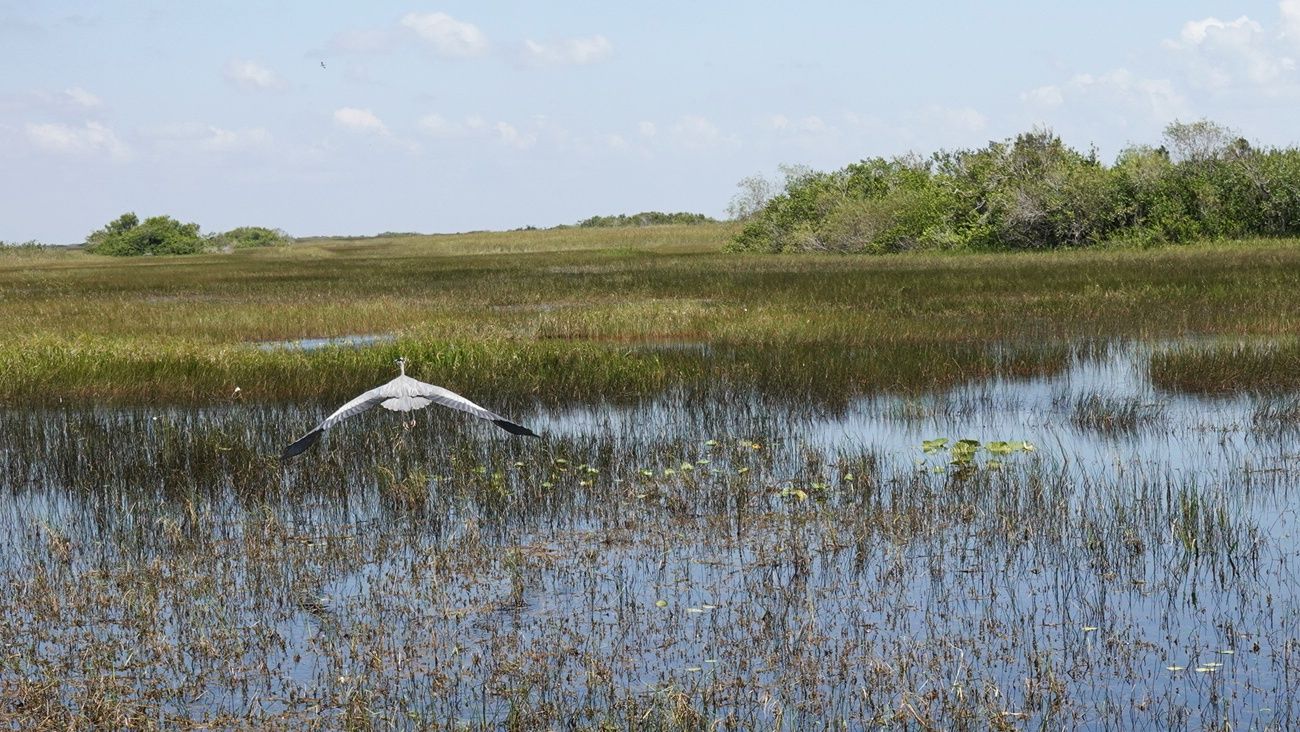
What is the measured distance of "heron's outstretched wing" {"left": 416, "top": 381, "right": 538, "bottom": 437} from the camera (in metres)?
8.53

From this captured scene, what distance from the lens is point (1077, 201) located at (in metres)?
44.4

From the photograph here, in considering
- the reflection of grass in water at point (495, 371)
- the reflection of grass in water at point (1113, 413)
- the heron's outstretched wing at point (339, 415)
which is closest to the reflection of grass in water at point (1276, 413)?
the reflection of grass in water at point (1113, 413)

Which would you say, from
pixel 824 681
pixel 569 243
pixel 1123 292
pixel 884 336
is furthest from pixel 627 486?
pixel 569 243

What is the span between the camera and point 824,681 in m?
6.02

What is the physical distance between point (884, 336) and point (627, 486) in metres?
10.0

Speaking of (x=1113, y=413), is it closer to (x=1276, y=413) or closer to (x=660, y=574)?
(x=1276, y=413)

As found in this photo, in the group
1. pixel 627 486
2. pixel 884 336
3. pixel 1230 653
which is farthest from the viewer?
pixel 884 336

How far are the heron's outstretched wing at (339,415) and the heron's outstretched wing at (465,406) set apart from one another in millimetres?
267

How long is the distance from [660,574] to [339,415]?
2405 mm

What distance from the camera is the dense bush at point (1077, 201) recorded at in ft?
140

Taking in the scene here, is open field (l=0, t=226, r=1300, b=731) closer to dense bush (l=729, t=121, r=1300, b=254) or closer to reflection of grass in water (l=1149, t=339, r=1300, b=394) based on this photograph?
reflection of grass in water (l=1149, t=339, r=1300, b=394)

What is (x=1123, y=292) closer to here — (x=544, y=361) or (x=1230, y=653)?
(x=544, y=361)

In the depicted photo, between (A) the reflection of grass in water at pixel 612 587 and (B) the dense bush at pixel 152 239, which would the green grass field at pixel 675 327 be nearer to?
(A) the reflection of grass in water at pixel 612 587

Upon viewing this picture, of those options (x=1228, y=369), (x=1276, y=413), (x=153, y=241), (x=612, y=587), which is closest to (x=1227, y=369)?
(x=1228, y=369)
